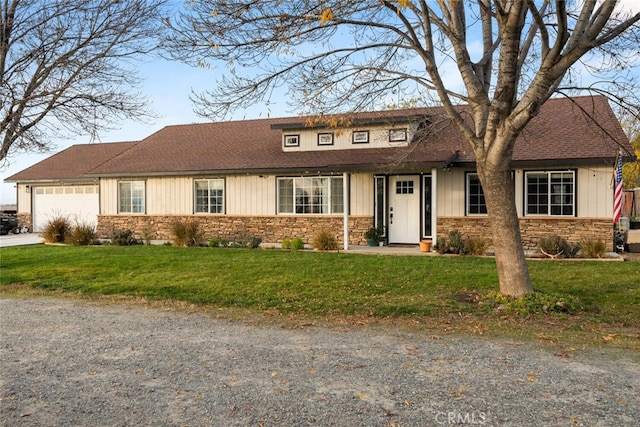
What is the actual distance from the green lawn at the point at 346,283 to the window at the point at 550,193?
2.79 meters

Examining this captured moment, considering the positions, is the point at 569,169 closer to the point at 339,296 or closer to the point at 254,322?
the point at 339,296

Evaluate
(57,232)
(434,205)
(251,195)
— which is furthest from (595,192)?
(57,232)

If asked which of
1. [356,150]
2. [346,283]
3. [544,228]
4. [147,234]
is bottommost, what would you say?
[346,283]

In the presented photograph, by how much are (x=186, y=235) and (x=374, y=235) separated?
6290mm

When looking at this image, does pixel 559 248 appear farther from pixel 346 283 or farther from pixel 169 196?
pixel 169 196

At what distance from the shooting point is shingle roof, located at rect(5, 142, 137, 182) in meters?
25.1

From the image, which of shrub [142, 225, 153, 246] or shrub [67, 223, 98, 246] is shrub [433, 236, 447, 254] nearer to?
shrub [142, 225, 153, 246]

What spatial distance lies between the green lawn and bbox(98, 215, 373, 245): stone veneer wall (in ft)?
8.33

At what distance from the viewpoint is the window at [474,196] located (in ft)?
51.9

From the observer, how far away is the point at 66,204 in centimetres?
2484

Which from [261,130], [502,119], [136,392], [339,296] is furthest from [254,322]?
[261,130]

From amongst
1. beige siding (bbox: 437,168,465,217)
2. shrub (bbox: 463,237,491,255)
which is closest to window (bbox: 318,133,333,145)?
beige siding (bbox: 437,168,465,217)

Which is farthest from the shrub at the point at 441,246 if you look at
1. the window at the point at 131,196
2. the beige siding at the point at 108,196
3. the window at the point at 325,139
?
the beige siding at the point at 108,196

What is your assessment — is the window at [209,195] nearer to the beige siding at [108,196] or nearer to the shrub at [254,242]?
the shrub at [254,242]
